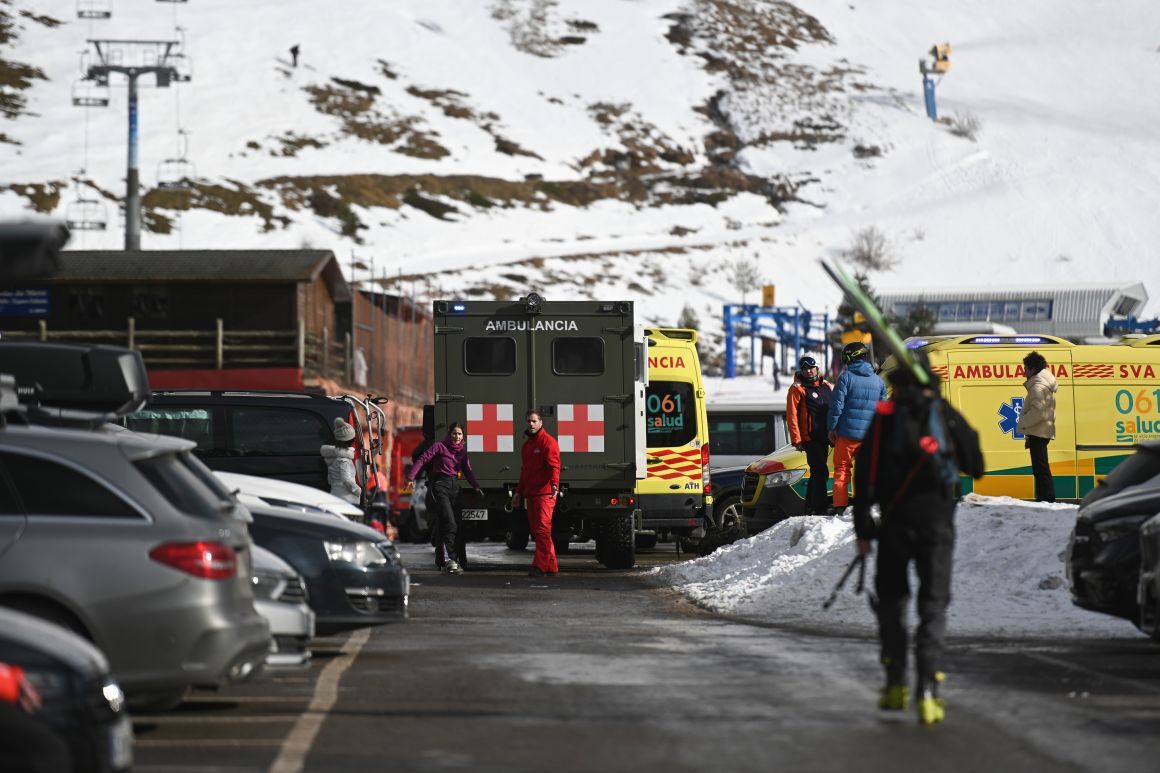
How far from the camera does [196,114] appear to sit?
166125 mm

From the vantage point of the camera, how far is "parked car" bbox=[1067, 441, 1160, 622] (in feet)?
43.7

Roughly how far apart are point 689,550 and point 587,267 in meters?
107

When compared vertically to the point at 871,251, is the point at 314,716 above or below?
below

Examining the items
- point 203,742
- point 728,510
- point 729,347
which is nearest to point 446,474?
point 728,510

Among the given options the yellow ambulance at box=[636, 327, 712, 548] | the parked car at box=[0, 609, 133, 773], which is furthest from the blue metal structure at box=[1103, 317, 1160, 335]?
the parked car at box=[0, 609, 133, 773]

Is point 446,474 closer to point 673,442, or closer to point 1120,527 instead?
point 673,442

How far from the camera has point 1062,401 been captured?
2394cm

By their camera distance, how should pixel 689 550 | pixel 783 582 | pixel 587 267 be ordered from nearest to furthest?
1. pixel 783 582
2. pixel 689 550
3. pixel 587 267

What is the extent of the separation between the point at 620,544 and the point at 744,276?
117632mm

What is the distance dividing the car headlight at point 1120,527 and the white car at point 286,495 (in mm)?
5559

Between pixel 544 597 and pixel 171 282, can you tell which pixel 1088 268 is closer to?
pixel 171 282

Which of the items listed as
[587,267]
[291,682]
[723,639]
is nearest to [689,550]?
[723,639]

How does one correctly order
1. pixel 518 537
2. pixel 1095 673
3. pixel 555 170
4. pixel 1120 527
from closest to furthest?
pixel 1095 673, pixel 1120 527, pixel 518 537, pixel 555 170

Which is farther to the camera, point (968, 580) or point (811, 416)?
point (811, 416)
